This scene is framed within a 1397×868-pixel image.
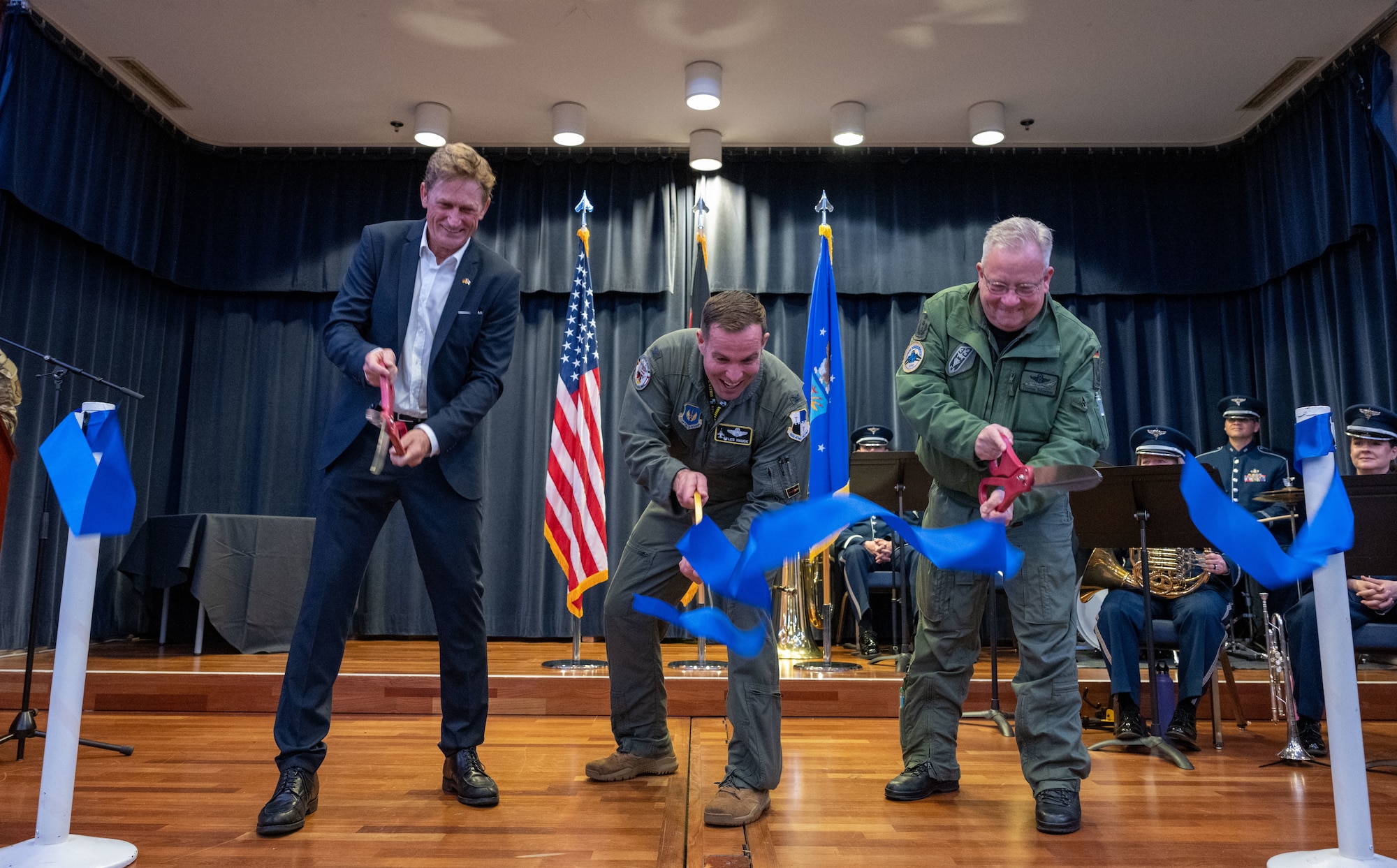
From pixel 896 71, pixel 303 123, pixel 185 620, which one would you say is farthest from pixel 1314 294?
pixel 185 620

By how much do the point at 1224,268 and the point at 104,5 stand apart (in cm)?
751

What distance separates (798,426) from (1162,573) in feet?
7.18

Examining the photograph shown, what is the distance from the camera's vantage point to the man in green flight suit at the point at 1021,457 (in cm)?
247

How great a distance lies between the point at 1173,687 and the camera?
3.79m

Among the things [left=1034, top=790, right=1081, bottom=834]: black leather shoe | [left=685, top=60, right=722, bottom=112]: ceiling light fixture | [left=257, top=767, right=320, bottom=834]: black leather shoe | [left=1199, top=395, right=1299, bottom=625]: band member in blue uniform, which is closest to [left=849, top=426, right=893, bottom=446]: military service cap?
[left=1199, top=395, right=1299, bottom=625]: band member in blue uniform

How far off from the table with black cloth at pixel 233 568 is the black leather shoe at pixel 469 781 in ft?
10.2

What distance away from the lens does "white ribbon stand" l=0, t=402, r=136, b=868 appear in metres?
1.87

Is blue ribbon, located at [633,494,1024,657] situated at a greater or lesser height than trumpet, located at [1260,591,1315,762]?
greater

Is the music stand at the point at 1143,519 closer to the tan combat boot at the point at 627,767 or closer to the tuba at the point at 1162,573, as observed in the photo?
the tuba at the point at 1162,573

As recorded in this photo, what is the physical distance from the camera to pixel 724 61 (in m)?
5.99

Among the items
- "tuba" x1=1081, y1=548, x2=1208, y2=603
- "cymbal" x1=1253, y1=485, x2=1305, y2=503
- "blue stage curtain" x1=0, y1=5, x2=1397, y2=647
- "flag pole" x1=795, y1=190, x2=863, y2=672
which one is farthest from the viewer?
"blue stage curtain" x1=0, y1=5, x2=1397, y2=647

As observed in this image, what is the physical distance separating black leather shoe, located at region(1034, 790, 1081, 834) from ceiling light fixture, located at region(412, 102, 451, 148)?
5.86m

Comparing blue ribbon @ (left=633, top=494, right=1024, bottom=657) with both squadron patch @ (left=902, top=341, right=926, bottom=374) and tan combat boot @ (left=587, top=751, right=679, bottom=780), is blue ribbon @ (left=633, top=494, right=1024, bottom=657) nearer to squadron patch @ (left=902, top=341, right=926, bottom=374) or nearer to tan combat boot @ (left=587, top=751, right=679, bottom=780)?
squadron patch @ (left=902, top=341, right=926, bottom=374)

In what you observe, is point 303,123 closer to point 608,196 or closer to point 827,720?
point 608,196
